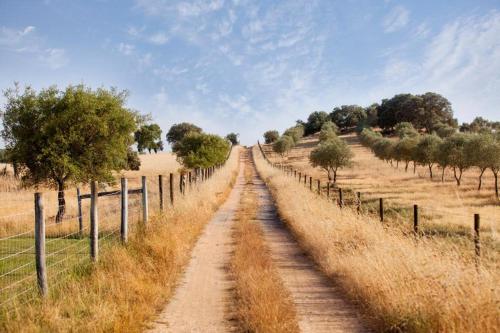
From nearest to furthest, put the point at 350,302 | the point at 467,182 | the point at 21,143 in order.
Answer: the point at 350,302, the point at 21,143, the point at 467,182

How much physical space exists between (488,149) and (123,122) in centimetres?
3371

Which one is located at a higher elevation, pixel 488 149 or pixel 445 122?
pixel 445 122

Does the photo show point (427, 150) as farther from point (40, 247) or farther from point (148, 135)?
point (148, 135)

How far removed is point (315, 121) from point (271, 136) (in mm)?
18581

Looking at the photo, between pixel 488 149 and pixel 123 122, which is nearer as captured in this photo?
pixel 123 122

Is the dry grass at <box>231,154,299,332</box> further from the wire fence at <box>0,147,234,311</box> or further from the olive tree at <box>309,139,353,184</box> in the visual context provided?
the olive tree at <box>309,139,353,184</box>

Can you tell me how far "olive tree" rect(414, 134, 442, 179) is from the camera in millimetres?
51250

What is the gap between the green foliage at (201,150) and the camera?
181 feet

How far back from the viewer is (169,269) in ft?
32.0

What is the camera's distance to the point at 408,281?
723 centimetres

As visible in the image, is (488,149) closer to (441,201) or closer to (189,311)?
(441,201)

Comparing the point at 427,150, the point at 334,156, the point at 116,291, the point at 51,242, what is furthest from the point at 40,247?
the point at 427,150

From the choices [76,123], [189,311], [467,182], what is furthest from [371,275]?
[467,182]

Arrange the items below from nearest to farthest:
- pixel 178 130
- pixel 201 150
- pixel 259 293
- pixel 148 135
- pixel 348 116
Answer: pixel 259 293, pixel 201 150, pixel 148 135, pixel 178 130, pixel 348 116
